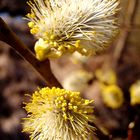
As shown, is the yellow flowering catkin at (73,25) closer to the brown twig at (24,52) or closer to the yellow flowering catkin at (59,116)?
the brown twig at (24,52)

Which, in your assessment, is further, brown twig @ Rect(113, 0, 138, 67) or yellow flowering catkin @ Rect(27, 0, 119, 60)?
brown twig @ Rect(113, 0, 138, 67)

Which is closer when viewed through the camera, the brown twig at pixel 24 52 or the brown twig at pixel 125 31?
the brown twig at pixel 24 52

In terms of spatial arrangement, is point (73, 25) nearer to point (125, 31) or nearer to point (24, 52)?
point (24, 52)

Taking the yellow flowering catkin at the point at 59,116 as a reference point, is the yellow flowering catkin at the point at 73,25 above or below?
above

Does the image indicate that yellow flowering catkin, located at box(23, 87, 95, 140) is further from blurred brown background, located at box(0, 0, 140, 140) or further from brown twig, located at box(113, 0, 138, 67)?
brown twig, located at box(113, 0, 138, 67)

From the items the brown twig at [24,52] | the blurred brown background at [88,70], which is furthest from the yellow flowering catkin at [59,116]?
the blurred brown background at [88,70]

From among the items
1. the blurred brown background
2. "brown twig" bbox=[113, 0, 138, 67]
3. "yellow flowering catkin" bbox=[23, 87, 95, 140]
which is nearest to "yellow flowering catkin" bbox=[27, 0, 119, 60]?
"yellow flowering catkin" bbox=[23, 87, 95, 140]

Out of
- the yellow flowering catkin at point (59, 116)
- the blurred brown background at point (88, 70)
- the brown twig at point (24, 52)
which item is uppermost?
the blurred brown background at point (88, 70)

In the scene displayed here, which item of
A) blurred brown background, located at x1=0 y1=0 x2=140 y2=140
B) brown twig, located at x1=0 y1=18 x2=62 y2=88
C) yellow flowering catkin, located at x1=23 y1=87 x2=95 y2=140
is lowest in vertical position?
yellow flowering catkin, located at x1=23 y1=87 x2=95 y2=140
